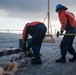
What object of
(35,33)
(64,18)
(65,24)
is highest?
(64,18)

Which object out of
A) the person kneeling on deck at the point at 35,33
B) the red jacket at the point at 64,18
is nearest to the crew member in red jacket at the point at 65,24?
the red jacket at the point at 64,18

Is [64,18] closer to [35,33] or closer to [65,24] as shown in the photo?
[65,24]

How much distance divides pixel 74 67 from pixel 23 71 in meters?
1.31

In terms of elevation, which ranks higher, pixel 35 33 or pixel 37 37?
pixel 35 33

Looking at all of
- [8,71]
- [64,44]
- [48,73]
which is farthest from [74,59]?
[8,71]

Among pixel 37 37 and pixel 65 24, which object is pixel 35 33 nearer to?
pixel 37 37

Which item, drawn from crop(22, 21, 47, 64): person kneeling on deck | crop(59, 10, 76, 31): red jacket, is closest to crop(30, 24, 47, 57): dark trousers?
crop(22, 21, 47, 64): person kneeling on deck

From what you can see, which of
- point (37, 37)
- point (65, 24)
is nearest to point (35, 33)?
point (37, 37)

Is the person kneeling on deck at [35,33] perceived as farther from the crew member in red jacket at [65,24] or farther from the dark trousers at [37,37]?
the crew member in red jacket at [65,24]

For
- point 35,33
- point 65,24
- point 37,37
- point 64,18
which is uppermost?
point 64,18

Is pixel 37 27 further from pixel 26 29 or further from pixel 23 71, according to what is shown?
pixel 23 71

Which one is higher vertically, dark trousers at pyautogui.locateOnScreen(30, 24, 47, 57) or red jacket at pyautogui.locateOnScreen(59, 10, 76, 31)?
red jacket at pyautogui.locateOnScreen(59, 10, 76, 31)

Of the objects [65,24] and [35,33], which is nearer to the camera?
[35,33]

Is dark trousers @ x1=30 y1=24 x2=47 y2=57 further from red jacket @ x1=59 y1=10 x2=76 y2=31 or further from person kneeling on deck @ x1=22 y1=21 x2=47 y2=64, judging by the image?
red jacket @ x1=59 y1=10 x2=76 y2=31
